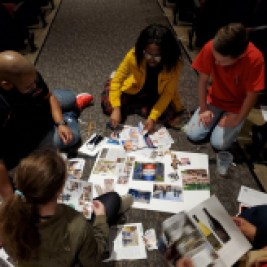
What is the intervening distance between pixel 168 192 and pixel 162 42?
3.36 ft

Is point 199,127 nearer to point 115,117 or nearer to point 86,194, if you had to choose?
point 115,117

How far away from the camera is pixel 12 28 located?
308 centimetres

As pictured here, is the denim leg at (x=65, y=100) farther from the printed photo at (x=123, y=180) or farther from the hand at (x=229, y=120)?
the hand at (x=229, y=120)

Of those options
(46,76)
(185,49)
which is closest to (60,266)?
(46,76)

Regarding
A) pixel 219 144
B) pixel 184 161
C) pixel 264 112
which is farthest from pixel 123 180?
pixel 264 112

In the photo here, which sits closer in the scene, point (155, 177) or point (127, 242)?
point (127, 242)

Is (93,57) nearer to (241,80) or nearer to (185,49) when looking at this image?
(185,49)

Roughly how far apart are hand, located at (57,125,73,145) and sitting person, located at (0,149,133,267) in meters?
1.02

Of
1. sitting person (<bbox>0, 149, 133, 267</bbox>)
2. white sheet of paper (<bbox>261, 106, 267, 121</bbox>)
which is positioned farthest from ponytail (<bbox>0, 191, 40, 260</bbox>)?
white sheet of paper (<bbox>261, 106, 267, 121</bbox>)

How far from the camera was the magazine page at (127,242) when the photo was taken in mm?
1688

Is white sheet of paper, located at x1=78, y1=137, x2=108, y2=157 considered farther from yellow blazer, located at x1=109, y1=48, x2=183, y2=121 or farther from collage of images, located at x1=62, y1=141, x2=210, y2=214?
yellow blazer, located at x1=109, y1=48, x2=183, y2=121

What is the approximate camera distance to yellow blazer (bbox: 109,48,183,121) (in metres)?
2.32

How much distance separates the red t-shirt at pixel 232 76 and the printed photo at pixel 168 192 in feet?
2.67

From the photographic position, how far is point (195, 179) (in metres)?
2.09
